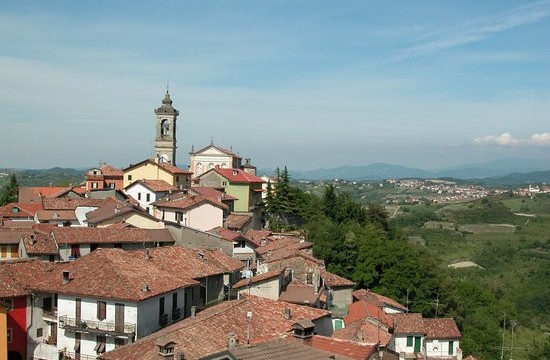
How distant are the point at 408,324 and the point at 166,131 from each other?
46307mm

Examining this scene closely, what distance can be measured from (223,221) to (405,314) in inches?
627

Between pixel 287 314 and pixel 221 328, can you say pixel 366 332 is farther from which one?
pixel 221 328

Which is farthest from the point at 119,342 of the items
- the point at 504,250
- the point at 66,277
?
the point at 504,250

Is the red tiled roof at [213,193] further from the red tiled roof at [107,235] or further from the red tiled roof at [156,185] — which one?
the red tiled roof at [107,235]

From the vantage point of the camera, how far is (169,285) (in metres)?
28.7

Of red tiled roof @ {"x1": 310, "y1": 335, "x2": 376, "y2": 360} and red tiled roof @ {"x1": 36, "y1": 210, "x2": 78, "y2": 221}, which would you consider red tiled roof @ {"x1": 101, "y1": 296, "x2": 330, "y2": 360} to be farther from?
red tiled roof @ {"x1": 36, "y1": 210, "x2": 78, "y2": 221}

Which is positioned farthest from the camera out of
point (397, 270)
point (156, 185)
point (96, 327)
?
point (156, 185)

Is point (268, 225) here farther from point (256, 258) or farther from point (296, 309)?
point (296, 309)

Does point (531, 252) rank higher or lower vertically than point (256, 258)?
lower

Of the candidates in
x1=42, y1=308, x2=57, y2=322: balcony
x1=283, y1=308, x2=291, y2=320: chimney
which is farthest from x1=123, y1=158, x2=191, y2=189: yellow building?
x1=283, y1=308, x2=291, y2=320: chimney

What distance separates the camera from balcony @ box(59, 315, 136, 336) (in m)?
26.1

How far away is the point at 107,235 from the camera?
127ft

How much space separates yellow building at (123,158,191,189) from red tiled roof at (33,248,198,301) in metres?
30.8

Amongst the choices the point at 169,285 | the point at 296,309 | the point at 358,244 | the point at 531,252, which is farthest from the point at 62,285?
the point at 531,252
